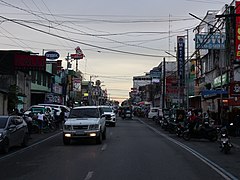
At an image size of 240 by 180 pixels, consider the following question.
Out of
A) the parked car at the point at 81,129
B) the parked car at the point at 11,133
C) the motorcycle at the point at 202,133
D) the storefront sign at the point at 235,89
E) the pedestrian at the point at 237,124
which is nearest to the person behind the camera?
the parked car at the point at 11,133

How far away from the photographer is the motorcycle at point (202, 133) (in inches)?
992

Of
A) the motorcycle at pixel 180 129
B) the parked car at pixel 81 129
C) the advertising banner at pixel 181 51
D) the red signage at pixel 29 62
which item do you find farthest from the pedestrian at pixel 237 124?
the advertising banner at pixel 181 51

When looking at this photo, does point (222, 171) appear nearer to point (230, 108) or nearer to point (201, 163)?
point (201, 163)

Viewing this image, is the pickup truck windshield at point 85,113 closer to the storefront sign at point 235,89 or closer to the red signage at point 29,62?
the storefront sign at point 235,89

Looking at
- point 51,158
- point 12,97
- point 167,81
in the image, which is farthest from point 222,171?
point 167,81

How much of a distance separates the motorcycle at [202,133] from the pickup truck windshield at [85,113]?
6.10m

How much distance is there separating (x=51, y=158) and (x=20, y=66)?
2770 centimetres

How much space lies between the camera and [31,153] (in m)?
18.2

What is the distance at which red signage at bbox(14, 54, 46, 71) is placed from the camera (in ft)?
138

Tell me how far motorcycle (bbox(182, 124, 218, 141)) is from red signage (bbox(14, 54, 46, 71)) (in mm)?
20035

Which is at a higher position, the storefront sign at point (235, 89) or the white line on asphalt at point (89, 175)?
the storefront sign at point (235, 89)

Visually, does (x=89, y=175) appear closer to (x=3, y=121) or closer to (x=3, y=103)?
(x=3, y=121)

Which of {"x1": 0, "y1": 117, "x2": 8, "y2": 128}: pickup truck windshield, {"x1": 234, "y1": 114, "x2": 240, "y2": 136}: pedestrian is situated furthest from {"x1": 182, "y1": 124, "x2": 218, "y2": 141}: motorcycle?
{"x1": 0, "y1": 117, "x2": 8, "y2": 128}: pickup truck windshield

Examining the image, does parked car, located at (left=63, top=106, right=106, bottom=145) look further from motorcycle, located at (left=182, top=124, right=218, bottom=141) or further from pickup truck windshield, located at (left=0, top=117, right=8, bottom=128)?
motorcycle, located at (left=182, top=124, right=218, bottom=141)
